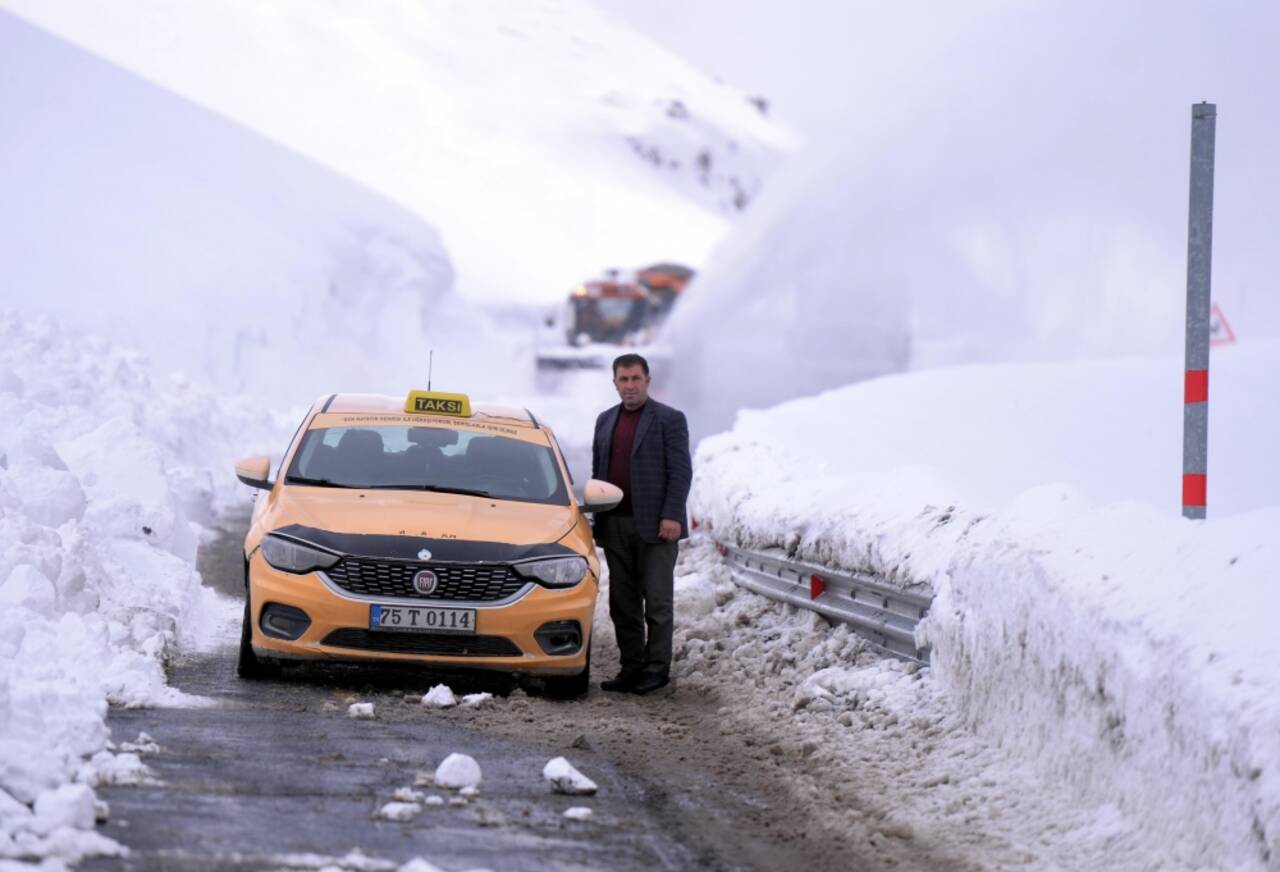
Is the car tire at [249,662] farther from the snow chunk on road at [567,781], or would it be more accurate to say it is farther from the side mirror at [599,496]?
the snow chunk on road at [567,781]

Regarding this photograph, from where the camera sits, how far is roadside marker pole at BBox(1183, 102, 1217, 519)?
21.7 feet

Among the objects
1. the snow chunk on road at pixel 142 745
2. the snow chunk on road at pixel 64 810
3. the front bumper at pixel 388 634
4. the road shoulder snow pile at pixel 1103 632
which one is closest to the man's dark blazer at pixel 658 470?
the road shoulder snow pile at pixel 1103 632

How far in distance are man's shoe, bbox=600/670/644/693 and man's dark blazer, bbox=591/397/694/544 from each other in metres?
0.67

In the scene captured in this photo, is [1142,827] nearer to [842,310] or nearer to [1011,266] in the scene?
[842,310]

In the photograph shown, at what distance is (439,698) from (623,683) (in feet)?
4.32

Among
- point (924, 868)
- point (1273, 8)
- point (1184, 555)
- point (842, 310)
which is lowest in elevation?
point (924, 868)

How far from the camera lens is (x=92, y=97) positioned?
36562mm

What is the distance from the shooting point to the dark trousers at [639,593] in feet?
28.3

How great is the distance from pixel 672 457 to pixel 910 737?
2521 millimetres

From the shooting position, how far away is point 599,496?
27.7 ft

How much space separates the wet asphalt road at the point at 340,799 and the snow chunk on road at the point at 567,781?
0.04 metres

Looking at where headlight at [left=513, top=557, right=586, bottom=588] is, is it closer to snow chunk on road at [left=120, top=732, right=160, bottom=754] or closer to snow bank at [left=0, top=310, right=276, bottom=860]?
snow bank at [left=0, top=310, right=276, bottom=860]

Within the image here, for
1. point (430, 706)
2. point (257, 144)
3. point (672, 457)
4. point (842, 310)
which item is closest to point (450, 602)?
point (430, 706)

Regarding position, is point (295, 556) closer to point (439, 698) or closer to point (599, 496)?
point (439, 698)
